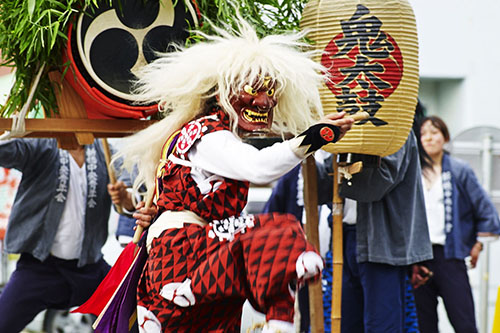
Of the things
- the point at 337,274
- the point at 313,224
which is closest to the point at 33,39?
the point at 313,224

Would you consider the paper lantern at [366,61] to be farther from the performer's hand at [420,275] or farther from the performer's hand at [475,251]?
the performer's hand at [475,251]

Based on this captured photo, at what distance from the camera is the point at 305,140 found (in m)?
2.71

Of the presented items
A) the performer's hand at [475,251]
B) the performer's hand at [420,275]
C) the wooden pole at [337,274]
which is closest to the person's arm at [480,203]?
the performer's hand at [475,251]

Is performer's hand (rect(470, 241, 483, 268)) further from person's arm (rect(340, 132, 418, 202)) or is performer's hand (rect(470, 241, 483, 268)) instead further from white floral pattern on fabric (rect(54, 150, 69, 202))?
white floral pattern on fabric (rect(54, 150, 69, 202))

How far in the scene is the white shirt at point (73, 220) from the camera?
15.4 feet

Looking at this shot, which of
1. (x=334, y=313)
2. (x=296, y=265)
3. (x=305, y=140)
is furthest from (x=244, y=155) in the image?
(x=334, y=313)

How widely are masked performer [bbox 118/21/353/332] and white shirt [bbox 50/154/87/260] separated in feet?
5.28

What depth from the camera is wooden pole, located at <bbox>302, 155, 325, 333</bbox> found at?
149 inches

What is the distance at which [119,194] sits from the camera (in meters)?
4.61

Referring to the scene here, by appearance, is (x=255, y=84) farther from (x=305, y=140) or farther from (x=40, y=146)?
(x=40, y=146)

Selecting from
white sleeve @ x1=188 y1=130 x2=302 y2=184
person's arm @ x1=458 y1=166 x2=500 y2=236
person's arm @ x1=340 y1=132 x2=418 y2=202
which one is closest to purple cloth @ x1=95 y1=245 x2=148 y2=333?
white sleeve @ x1=188 y1=130 x2=302 y2=184

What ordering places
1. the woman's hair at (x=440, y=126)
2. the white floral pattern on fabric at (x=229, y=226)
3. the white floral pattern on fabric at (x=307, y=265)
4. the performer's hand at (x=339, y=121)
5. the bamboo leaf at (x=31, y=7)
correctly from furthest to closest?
the woman's hair at (x=440, y=126) → the bamboo leaf at (x=31, y=7) → the white floral pattern on fabric at (x=229, y=226) → the performer's hand at (x=339, y=121) → the white floral pattern on fabric at (x=307, y=265)

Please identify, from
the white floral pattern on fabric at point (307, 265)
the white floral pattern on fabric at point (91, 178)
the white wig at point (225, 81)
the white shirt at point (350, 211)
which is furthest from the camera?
the white floral pattern on fabric at point (91, 178)

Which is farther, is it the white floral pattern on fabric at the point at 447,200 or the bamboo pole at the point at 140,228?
the white floral pattern on fabric at the point at 447,200
